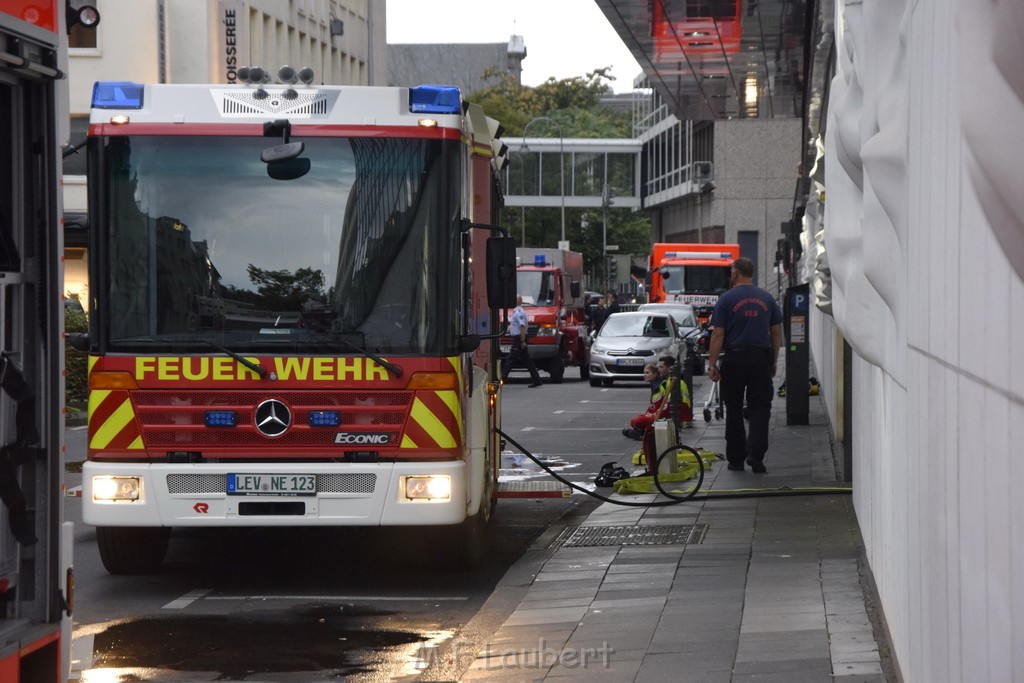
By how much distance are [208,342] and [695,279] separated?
4085 centimetres

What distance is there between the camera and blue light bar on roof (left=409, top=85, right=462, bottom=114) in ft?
29.8

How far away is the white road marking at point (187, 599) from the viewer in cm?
879

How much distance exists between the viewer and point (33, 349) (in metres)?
4.44

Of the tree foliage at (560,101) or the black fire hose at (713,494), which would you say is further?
the tree foliage at (560,101)

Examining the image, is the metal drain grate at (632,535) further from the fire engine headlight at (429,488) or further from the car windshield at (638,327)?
the car windshield at (638,327)

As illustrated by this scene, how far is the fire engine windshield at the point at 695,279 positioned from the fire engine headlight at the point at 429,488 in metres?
40.4

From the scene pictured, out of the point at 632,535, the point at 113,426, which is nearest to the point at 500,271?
the point at 113,426

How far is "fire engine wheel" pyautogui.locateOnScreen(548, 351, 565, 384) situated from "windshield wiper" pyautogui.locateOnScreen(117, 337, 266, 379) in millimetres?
26589

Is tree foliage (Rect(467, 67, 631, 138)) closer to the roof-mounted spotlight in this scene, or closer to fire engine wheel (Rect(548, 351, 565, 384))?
fire engine wheel (Rect(548, 351, 565, 384))

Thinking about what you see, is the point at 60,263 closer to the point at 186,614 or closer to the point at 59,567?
the point at 59,567

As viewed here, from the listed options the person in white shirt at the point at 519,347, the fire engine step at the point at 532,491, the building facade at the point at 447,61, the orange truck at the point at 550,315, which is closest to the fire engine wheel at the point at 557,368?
the orange truck at the point at 550,315

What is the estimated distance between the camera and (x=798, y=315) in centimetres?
1969

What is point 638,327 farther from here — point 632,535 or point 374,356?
point 374,356

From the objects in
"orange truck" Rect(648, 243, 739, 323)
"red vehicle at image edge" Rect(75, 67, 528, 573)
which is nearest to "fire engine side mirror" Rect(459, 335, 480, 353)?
"red vehicle at image edge" Rect(75, 67, 528, 573)
